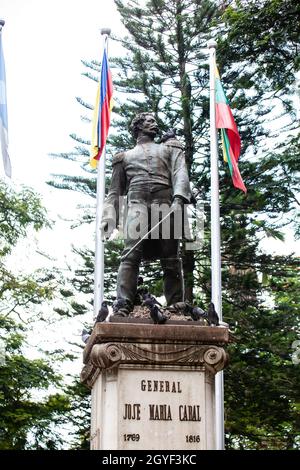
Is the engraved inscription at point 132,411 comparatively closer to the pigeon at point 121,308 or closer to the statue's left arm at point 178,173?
the pigeon at point 121,308

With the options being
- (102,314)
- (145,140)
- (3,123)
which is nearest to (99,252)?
(3,123)

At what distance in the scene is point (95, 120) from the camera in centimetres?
1792

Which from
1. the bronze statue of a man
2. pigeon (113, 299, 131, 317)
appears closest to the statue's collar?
the bronze statue of a man

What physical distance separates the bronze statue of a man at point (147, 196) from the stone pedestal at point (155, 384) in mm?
628

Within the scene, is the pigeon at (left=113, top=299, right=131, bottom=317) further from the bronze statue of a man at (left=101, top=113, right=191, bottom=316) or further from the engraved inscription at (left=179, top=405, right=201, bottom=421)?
the engraved inscription at (left=179, top=405, right=201, bottom=421)

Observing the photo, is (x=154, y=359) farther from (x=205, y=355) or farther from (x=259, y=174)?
(x=259, y=174)

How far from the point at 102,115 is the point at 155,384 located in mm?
9340

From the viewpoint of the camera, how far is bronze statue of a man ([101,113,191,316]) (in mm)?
10172

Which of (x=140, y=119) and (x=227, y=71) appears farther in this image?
(x=227, y=71)

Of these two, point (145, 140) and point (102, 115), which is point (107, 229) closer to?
point (145, 140)

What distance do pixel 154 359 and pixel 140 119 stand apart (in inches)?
117

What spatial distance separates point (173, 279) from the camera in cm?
1027

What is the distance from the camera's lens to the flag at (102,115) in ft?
57.7
